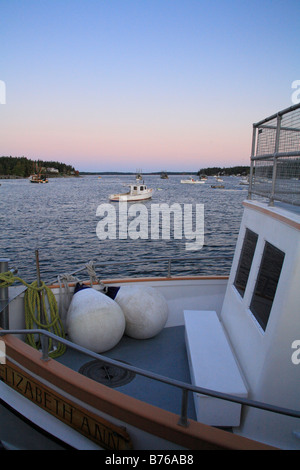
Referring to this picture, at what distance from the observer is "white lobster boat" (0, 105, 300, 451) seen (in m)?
2.70

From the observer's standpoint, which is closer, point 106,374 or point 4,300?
point 106,374

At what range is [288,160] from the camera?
371 centimetres

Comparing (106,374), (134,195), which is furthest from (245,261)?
(134,195)

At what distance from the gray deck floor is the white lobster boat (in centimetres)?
2

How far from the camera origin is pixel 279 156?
3.78m

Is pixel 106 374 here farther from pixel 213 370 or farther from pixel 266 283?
pixel 266 283

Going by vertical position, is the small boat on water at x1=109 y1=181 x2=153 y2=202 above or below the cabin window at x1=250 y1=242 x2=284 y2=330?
below

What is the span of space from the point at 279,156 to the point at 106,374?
3383mm

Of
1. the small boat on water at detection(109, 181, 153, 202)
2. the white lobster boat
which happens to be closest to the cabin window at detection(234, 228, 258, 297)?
the white lobster boat

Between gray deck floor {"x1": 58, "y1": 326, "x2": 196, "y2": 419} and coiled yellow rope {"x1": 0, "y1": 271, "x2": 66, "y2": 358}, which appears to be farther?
coiled yellow rope {"x1": 0, "y1": 271, "x2": 66, "y2": 358}

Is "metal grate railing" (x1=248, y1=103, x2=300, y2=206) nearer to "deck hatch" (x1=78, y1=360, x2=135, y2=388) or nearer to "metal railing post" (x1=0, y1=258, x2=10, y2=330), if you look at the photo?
"deck hatch" (x1=78, y1=360, x2=135, y2=388)

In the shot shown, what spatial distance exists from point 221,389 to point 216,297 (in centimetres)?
304
